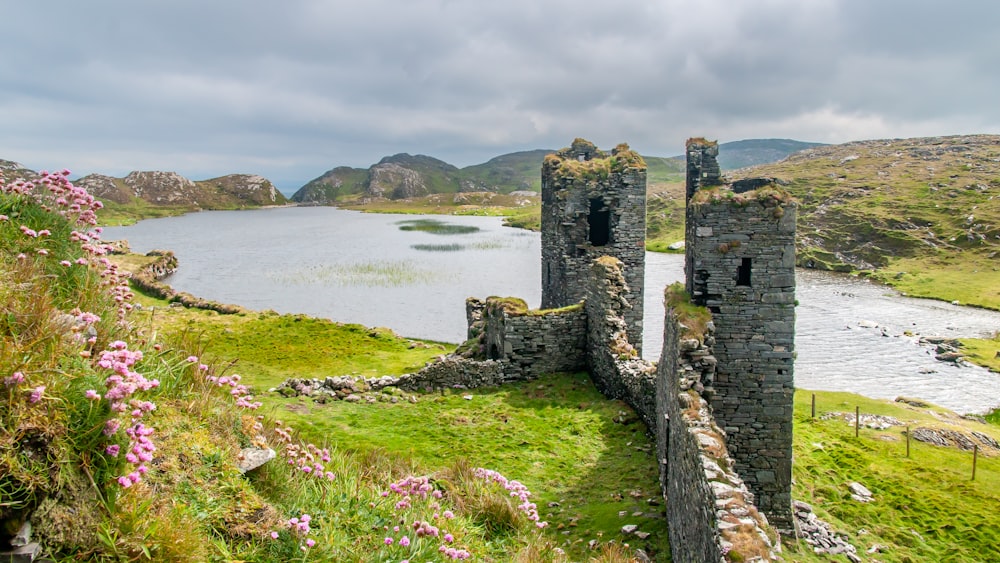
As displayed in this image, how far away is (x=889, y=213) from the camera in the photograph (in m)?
97.4

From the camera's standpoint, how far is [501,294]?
45594 mm

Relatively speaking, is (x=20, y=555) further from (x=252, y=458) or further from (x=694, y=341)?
(x=694, y=341)

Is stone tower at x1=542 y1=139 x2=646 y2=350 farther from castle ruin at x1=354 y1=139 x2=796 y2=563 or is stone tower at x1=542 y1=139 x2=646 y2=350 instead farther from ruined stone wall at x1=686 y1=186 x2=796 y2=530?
ruined stone wall at x1=686 y1=186 x2=796 y2=530

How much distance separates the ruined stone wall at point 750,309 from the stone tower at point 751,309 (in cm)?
2

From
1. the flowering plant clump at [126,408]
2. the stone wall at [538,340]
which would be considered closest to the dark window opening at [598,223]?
the stone wall at [538,340]

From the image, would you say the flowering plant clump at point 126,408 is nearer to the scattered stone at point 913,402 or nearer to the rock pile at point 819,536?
the rock pile at point 819,536

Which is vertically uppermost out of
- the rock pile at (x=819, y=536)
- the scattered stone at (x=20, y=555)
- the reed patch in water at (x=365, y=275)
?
the scattered stone at (x=20, y=555)

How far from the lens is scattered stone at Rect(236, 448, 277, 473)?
6260 millimetres

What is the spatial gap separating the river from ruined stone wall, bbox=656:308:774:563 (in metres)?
21.6

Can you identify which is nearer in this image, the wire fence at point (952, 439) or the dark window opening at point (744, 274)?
the dark window opening at point (744, 274)

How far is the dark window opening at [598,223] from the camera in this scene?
72.1ft

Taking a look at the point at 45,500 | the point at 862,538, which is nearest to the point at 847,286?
the point at 862,538

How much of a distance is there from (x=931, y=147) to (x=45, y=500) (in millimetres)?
200909

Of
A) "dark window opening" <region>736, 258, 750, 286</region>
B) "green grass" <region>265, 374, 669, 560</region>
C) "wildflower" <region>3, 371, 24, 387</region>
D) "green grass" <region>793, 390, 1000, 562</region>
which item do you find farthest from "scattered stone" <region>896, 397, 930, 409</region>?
"wildflower" <region>3, 371, 24, 387</region>
